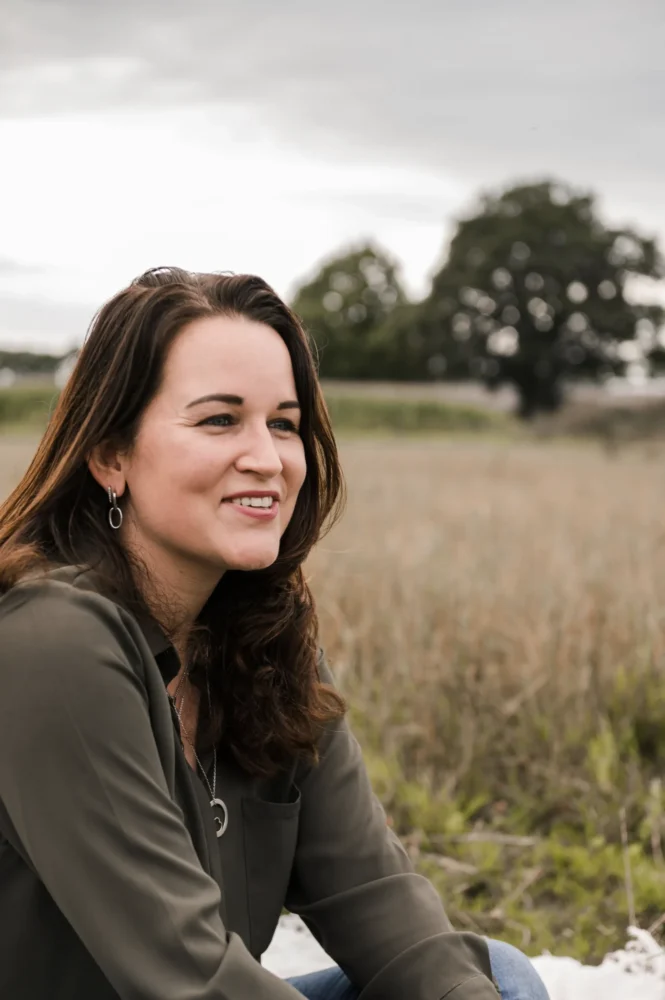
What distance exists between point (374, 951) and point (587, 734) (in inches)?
76.9

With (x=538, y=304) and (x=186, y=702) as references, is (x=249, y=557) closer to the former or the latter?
(x=186, y=702)

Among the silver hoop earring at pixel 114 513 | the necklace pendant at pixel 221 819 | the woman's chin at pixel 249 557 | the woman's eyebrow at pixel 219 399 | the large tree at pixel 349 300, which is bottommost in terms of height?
the necklace pendant at pixel 221 819

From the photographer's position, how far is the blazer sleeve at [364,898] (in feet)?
6.27

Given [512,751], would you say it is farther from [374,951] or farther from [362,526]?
[362,526]

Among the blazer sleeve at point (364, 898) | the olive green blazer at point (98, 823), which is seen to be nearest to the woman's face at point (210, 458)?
the olive green blazer at point (98, 823)

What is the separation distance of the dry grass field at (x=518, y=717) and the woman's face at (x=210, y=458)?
1658 mm

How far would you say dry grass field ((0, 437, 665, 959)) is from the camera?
3139 mm

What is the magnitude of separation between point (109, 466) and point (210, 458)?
0.16m

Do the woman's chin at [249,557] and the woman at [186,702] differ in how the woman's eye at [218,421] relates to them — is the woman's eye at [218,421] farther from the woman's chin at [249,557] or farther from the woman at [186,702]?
the woman's chin at [249,557]

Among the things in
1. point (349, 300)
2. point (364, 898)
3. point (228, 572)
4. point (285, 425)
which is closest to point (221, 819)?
point (364, 898)

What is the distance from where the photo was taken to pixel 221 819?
1.85 m

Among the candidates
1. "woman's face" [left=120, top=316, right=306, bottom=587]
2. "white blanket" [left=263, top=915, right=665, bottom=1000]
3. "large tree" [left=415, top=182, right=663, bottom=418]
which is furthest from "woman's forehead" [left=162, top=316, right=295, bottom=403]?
"large tree" [left=415, top=182, right=663, bottom=418]

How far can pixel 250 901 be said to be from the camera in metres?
1.89

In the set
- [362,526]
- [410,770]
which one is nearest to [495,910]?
[410,770]
